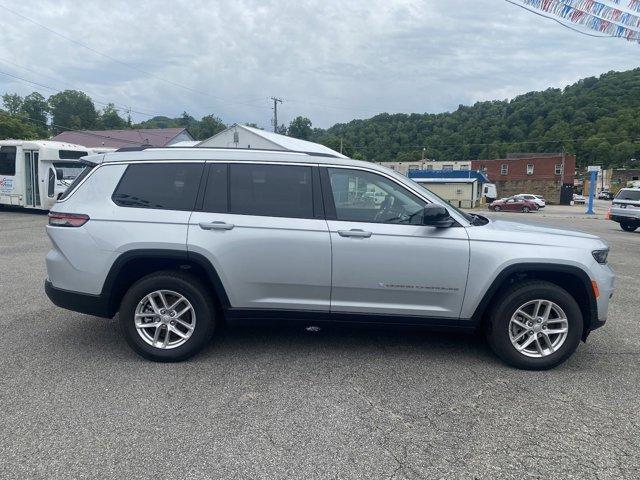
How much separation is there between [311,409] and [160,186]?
7.75ft

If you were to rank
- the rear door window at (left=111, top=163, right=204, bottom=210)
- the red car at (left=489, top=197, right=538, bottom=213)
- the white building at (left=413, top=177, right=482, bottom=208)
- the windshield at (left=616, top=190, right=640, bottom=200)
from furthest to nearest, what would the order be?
1. the white building at (left=413, top=177, right=482, bottom=208)
2. the red car at (left=489, top=197, right=538, bottom=213)
3. the windshield at (left=616, top=190, right=640, bottom=200)
4. the rear door window at (left=111, top=163, right=204, bottom=210)

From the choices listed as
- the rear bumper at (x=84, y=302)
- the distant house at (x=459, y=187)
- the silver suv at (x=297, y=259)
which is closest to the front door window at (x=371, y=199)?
the silver suv at (x=297, y=259)

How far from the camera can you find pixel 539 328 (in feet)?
13.6

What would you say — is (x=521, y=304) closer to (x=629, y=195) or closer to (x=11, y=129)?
(x=629, y=195)

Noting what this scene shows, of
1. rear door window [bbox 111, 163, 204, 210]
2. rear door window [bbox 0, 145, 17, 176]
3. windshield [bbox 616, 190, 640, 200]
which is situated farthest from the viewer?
rear door window [bbox 0, 145, 17, 176]

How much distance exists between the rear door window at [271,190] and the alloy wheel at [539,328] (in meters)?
2.06

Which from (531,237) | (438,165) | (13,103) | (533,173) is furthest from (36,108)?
(531,237)

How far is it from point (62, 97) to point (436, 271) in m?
101

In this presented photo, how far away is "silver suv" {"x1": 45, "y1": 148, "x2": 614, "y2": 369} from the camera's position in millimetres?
4098

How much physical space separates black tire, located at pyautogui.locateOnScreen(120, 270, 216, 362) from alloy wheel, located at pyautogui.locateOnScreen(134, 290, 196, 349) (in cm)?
3

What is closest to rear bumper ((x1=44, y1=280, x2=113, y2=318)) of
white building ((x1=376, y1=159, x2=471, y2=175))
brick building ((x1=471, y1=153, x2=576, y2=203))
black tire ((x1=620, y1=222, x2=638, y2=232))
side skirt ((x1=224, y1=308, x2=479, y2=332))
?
side skirt ((x1=224, y1=308, x2=479, y2=332))

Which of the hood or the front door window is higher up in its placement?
the front door window

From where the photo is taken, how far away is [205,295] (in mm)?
4211

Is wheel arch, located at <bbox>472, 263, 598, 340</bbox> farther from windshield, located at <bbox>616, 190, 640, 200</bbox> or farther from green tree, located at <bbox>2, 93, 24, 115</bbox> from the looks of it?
green tree, located at <bbox>2, 93, 24, 115</bbox>
